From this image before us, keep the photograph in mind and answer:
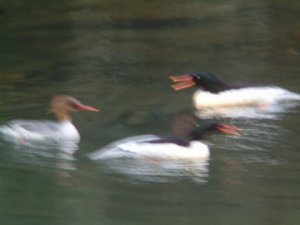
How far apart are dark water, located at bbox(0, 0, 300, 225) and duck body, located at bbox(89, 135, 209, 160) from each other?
131 millimetres

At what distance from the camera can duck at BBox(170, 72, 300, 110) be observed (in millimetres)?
14688

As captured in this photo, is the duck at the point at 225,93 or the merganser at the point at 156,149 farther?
the duck at the point at 225,93

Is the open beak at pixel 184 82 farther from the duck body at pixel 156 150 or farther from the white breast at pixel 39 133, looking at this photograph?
the duck body at pixel 156 150

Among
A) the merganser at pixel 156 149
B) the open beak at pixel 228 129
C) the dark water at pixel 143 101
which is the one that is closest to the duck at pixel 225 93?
the dark water at pixel 143 101

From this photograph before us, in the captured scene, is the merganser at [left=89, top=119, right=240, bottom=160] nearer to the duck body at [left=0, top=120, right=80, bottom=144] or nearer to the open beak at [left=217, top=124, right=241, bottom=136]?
the open beak at [left=217, top=124, right=241, bottom=136]

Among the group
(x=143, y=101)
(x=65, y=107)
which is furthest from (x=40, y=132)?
(x=143, y=101)

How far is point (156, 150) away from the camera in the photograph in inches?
469

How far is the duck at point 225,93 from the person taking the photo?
48.2 feet

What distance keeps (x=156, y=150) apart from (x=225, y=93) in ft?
11.1

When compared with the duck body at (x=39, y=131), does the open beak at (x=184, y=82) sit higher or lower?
higher

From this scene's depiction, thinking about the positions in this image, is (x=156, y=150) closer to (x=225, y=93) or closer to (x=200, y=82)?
(x=225, y=93)

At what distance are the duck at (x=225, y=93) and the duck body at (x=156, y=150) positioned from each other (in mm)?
2834

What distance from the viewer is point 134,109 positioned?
46.9ft

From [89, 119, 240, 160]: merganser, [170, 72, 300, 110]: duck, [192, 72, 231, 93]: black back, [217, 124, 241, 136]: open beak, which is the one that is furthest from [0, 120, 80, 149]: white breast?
[192, 72, 231, 93]: black back
